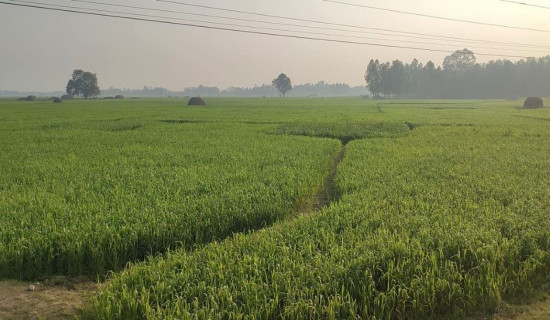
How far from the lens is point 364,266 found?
445 cm

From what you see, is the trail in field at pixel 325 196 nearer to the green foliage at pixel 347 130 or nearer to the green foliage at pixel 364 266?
the green foliage at pixel 364 266

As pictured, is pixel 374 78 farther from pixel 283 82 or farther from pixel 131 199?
pixel 131 199

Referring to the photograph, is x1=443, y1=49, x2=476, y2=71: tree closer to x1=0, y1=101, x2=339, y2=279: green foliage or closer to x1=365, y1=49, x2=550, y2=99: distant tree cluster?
x1=365, y1=49, x2=550, y2=99: distant tree cluster

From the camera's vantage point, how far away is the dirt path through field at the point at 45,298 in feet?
13.3

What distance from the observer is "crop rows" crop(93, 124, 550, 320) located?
12.4 feet

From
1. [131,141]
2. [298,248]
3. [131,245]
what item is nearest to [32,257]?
[131,245]

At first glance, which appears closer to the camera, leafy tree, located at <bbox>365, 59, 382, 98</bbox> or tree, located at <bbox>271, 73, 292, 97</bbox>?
leafy tree, located at <bbox>365, 59, 382, 98</bbox>

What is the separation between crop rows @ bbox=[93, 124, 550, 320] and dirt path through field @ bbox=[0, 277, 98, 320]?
429 millimetres

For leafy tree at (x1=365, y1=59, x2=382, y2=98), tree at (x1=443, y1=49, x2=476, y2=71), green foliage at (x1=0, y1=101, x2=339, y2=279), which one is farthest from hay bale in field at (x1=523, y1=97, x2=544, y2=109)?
tree at (x1=443, y1=49, x2=476, y2=71)

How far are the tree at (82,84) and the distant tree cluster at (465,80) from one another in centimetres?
9911

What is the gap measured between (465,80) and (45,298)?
127 metres

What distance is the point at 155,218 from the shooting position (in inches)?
242

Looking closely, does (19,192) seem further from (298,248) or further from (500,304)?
(500,304)

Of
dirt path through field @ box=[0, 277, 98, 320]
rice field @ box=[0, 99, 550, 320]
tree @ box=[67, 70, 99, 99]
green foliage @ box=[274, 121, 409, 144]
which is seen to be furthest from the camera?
tree @ box=[67, 70, 99, 99]
